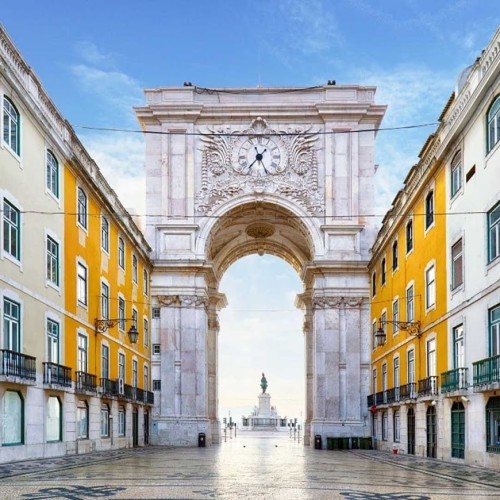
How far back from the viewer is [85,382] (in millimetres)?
29062

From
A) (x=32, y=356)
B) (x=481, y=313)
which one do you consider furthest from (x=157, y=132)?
(x=481, y=313)

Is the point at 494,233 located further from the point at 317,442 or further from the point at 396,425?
the point at 317,442

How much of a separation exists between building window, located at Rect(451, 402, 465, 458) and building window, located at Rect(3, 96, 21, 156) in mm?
14994

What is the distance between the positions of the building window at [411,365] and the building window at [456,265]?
6930mm

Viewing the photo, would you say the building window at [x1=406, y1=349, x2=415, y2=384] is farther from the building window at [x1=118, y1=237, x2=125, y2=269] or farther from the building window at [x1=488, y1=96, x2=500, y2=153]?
the building window at [x1=118, y1=237, x2=125, y2=269]

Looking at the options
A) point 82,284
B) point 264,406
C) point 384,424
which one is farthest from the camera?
point 264,406

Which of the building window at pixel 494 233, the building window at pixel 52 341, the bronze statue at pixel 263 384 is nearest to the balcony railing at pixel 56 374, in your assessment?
the building window at pixel 52 341

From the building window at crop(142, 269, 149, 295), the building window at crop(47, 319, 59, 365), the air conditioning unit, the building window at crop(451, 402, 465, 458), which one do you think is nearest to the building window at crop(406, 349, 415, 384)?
the building window at crop(451, 402, 465, 458)

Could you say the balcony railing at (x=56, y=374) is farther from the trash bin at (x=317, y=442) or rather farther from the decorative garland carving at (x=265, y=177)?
the decorative garland carving at (x=265, y=177)

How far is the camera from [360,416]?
46062 millimetres

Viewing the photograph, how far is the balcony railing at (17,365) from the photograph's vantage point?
20.8 meters

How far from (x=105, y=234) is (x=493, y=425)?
18506mm

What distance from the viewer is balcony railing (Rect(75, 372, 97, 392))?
92.7 feet

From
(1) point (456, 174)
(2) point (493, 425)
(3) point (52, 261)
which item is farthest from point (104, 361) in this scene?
(2) point (493, 425)
